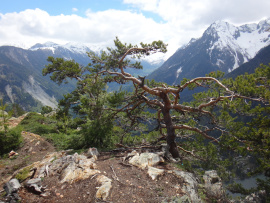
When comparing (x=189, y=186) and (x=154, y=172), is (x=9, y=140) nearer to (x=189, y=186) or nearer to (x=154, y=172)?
(x=154, y=172)

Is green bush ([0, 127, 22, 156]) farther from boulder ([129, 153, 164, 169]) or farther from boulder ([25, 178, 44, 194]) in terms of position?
boulder ([129, 153, 164, 169])

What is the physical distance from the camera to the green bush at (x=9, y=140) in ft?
39.2

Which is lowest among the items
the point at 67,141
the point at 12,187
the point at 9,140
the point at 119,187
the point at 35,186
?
the point at 67,141

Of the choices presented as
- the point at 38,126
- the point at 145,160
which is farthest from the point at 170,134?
the point at 38,126

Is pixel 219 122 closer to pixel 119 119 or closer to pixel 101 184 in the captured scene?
pixel 119 119

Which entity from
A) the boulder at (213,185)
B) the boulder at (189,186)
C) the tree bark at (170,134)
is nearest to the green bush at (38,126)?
the tree bark at (170,134)

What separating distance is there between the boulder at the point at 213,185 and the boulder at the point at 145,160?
2189mm

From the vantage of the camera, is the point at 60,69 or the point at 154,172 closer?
the point at 154,172

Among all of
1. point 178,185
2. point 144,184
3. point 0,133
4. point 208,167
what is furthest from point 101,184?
point 0,133

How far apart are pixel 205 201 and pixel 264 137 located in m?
3.23

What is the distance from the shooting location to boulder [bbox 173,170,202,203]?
6.26 m

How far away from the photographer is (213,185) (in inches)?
299

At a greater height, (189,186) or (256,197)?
(189,186)

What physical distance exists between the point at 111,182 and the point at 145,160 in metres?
2.33
